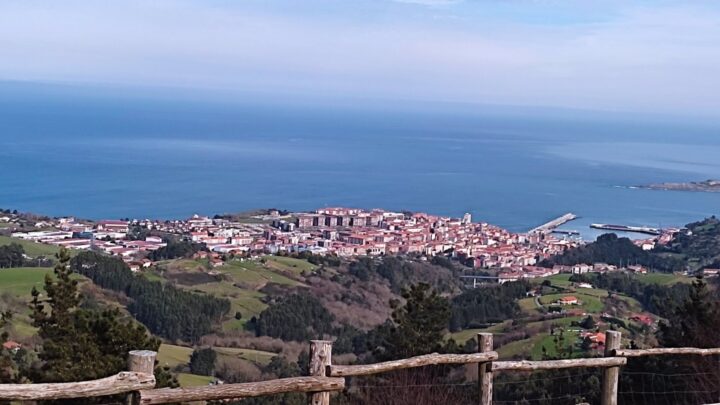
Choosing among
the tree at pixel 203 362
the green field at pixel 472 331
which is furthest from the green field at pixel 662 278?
the tree at pixel 203 362

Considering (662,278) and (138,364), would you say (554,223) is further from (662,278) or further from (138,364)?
(138,364)

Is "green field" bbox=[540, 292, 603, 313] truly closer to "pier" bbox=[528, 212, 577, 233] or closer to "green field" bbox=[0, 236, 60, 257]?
"green field" bbox=[0, 236, 60, 257]

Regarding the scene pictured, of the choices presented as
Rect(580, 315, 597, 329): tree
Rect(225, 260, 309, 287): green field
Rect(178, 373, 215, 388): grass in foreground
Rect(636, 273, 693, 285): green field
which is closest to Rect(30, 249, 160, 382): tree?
Rect(178, 373, 215, 388): grass in foreground

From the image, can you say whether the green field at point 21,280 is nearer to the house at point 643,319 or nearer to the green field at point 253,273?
the green field at point 253,273

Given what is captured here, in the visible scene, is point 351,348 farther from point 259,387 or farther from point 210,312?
point 259,387

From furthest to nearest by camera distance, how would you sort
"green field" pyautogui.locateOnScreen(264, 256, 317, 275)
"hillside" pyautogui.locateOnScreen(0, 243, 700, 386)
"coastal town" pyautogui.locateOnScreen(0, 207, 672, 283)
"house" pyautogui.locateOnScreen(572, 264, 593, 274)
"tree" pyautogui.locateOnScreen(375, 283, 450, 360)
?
"coastal town" pyautogui.locateOnScreen(0, 207, 672, 283), "house" pyautogui.locateOnScreen(572, 264, 593, 274), "green field" pyautogui.locateOnScreen(264, 256, 317, 275), "hillside" pyautogui.locateOnScreen(0, 243, 700, 386), "tree" pyautogui.locateOnScreen(375, 283, 450, 360)
